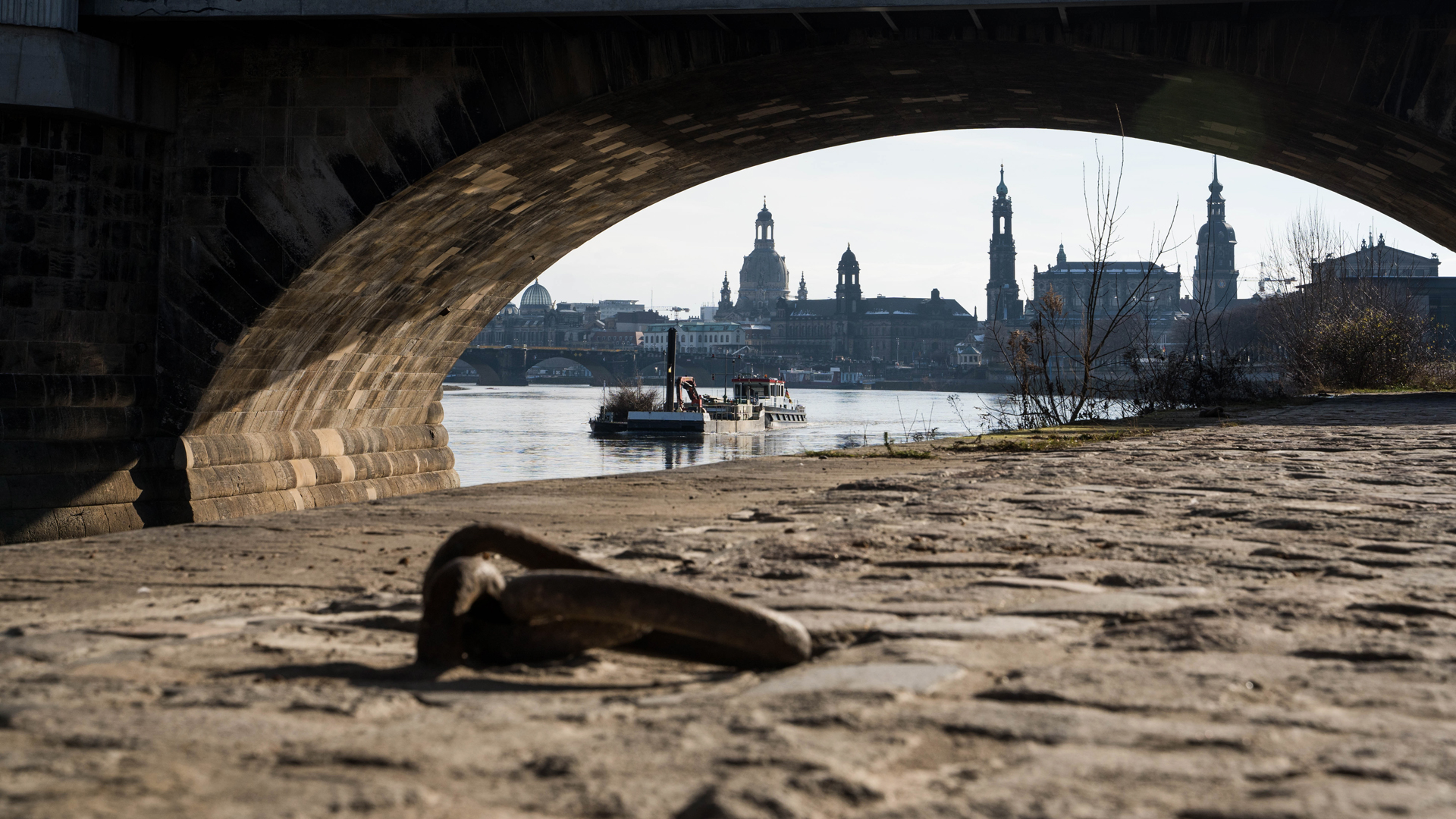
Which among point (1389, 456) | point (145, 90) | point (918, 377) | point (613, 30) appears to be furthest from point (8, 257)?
point (918, 377)

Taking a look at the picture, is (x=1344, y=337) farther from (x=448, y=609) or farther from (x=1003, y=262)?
(x=1003, y=262)

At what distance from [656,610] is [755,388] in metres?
57.1

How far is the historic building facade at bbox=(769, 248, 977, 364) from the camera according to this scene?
160250mm

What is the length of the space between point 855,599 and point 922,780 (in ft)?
4.14

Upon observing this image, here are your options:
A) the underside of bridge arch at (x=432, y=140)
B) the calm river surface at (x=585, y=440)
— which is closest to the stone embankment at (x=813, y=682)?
the underside of bridge arch at (x=432, y=140)

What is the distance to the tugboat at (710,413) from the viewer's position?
47.1 meters

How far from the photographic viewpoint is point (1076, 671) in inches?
81.4

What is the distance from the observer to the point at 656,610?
1999mm

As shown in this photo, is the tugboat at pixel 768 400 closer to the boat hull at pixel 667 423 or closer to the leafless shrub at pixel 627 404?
the leafless shrub at pixel 627 404

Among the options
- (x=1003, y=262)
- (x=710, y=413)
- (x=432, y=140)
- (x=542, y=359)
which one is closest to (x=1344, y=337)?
(x=432, y=140)

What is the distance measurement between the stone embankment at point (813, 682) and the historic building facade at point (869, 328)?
15375 cm

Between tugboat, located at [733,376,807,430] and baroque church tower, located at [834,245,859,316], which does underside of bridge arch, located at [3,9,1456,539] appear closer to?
tugboat, located at [733,376,807,430]

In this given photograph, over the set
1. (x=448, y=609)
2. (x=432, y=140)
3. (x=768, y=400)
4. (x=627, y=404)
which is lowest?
(x=448, y=609)

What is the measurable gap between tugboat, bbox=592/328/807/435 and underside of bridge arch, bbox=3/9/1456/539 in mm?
33243
